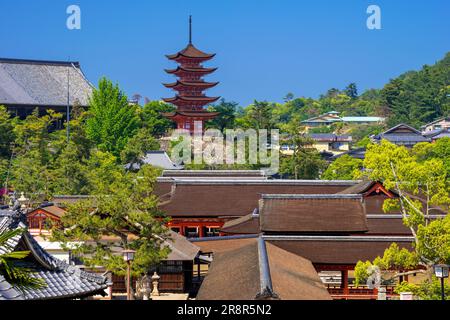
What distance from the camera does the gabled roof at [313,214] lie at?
29703 mm

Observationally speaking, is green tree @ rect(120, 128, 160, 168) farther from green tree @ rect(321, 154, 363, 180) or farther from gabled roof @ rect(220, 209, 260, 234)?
gabled roof @ rect(220, 209, 260, 234)

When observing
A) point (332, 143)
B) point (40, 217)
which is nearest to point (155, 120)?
point (332, 143)

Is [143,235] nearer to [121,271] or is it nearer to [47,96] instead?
[121,271]

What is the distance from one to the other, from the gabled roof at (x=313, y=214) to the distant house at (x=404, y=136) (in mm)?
53401

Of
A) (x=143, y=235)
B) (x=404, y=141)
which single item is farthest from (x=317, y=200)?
(x=404, y=141)

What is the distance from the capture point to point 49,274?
12.6 metres

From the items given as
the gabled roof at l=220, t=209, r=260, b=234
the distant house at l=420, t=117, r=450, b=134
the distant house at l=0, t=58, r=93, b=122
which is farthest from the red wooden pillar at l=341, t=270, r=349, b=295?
the distant house at l=420, t=117, r=450, b=134

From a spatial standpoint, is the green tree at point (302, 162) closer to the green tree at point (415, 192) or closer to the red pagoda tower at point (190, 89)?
the red pagoda tower at point (190, 89)

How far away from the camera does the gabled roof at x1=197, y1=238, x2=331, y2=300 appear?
54.1ft

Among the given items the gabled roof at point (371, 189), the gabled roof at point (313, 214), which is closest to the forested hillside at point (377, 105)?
the gabled roof at point (371, 189)

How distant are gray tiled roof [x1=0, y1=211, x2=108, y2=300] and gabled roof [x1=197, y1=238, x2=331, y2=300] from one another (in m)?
3.25

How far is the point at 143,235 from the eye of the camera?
24359 millimetres

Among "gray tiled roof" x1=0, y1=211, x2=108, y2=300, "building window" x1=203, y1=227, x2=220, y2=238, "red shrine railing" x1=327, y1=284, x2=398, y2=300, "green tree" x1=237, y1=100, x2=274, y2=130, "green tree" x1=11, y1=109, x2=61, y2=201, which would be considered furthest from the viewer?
"green tree" x1=237, y1=100, x2=274, y2=130
